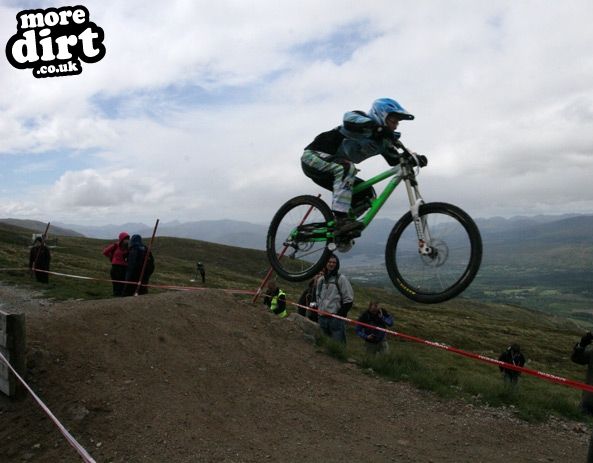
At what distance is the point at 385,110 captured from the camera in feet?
20.2

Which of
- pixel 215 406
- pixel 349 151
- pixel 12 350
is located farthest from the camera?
pixel 215 406

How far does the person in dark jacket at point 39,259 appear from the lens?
23.9 m

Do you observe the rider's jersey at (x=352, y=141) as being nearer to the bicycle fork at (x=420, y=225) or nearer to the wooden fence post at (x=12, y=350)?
the bicycle fork at (x=420, y=225)

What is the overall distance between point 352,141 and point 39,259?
22.7 meters

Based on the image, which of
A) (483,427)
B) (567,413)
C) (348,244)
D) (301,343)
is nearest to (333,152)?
(348,244)

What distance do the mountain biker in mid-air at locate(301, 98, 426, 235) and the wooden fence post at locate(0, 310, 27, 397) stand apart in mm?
7267

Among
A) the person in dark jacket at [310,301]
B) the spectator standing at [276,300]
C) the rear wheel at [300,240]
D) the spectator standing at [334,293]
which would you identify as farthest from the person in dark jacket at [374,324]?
the rear wheel at [300,240]

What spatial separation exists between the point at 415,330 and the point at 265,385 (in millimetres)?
41385

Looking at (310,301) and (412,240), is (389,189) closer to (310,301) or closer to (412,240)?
(412,240)

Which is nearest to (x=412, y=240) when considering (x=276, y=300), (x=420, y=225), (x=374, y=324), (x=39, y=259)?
(x=420, y=225)

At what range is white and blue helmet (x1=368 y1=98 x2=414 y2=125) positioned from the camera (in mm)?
6103

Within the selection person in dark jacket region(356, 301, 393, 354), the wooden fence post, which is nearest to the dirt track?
the wooden fence post

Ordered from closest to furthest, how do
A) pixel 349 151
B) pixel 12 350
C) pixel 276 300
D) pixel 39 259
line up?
pixel 349 151 → pixel 12 350 → pixel 276 300 → pixel 39 259

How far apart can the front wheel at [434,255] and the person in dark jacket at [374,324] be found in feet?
30.5
